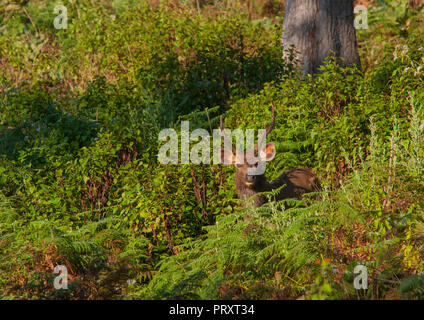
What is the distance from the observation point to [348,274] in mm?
3803

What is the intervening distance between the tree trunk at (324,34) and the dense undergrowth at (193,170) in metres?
0.49

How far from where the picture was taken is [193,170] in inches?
238

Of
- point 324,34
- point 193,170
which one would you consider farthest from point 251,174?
point 324,34

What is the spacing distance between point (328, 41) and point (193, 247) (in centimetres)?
500

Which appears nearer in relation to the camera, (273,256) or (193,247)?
(273,256)

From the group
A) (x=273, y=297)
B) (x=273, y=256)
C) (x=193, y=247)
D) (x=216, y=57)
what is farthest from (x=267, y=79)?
(x=273, y=297)

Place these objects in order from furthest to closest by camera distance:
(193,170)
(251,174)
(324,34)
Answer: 1. (324,34)
2. (193,170)
3. (251,174)

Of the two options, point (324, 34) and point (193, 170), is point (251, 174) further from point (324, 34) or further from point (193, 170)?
point (324, 34)

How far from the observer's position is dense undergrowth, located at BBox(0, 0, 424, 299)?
433 cm

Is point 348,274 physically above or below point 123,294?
above

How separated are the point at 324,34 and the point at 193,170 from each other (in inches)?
168

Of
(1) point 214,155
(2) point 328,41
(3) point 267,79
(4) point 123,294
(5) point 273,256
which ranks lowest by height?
(4) point 123,294
